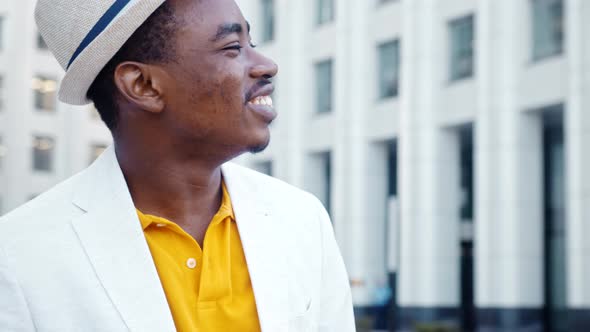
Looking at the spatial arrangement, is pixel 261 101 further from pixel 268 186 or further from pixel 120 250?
pixel 120 250

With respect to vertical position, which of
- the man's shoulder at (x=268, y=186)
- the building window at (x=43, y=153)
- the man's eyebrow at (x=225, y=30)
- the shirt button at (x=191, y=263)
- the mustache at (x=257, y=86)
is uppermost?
the building window at (x=43, y=153)

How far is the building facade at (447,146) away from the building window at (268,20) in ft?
0.30

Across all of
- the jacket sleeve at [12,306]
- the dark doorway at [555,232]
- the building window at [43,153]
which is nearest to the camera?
the jacket sleeve at [12,306]

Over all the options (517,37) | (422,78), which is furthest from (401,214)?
(517,37)

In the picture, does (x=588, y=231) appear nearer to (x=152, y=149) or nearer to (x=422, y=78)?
(x=422, y=78)

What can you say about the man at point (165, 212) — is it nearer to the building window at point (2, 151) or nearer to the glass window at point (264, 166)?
the glass window at point (264, 166)

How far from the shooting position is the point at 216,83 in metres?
2.50

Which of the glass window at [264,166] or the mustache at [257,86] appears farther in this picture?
the glass window at [264,166]

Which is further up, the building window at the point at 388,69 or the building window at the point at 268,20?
the building window at the point at 268,20

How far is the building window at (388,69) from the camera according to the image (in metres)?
38.4

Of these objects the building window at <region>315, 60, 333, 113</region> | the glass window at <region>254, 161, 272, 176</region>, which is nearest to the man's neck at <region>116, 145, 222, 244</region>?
the building window at <region>315, 60, 333, 113</region>

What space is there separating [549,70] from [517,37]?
1.69 m

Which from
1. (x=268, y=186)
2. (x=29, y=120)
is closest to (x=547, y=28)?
(x=268, y=186)

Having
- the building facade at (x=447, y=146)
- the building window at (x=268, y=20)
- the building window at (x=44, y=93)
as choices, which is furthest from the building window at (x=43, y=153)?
the building window at (x=268, y=20)
